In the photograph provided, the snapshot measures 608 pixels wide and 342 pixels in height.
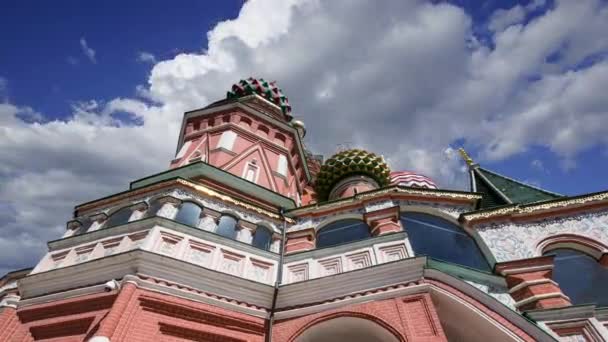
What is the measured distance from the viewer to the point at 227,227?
897 centimetres

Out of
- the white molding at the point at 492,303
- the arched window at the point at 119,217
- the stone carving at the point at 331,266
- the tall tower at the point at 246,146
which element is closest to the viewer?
the white molding at the point at 492,303

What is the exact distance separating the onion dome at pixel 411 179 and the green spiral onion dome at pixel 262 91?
7.38m

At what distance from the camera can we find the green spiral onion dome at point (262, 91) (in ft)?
65.6

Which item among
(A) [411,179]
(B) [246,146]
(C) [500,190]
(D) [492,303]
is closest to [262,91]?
(B) [246,146]

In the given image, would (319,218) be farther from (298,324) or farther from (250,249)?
(298,324)

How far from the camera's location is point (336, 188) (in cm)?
1506

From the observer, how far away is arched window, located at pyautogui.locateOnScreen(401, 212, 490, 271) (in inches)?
332

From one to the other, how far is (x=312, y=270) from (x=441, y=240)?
358cm

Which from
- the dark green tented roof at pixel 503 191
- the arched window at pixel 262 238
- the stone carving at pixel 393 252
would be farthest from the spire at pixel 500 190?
the arched window at pixel 262 238

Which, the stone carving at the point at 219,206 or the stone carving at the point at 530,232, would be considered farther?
the stone carving at the point at 219,206

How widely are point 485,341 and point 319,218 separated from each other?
17.1 feet

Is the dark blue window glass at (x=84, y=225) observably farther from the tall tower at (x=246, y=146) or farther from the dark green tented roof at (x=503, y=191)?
the dark green tented roof at (x=503, y=191)

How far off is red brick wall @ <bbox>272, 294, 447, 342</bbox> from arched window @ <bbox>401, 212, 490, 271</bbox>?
83.3 inches

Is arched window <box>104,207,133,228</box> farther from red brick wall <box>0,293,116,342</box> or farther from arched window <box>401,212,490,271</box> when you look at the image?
arched window <box>401,212,490,271</box>
